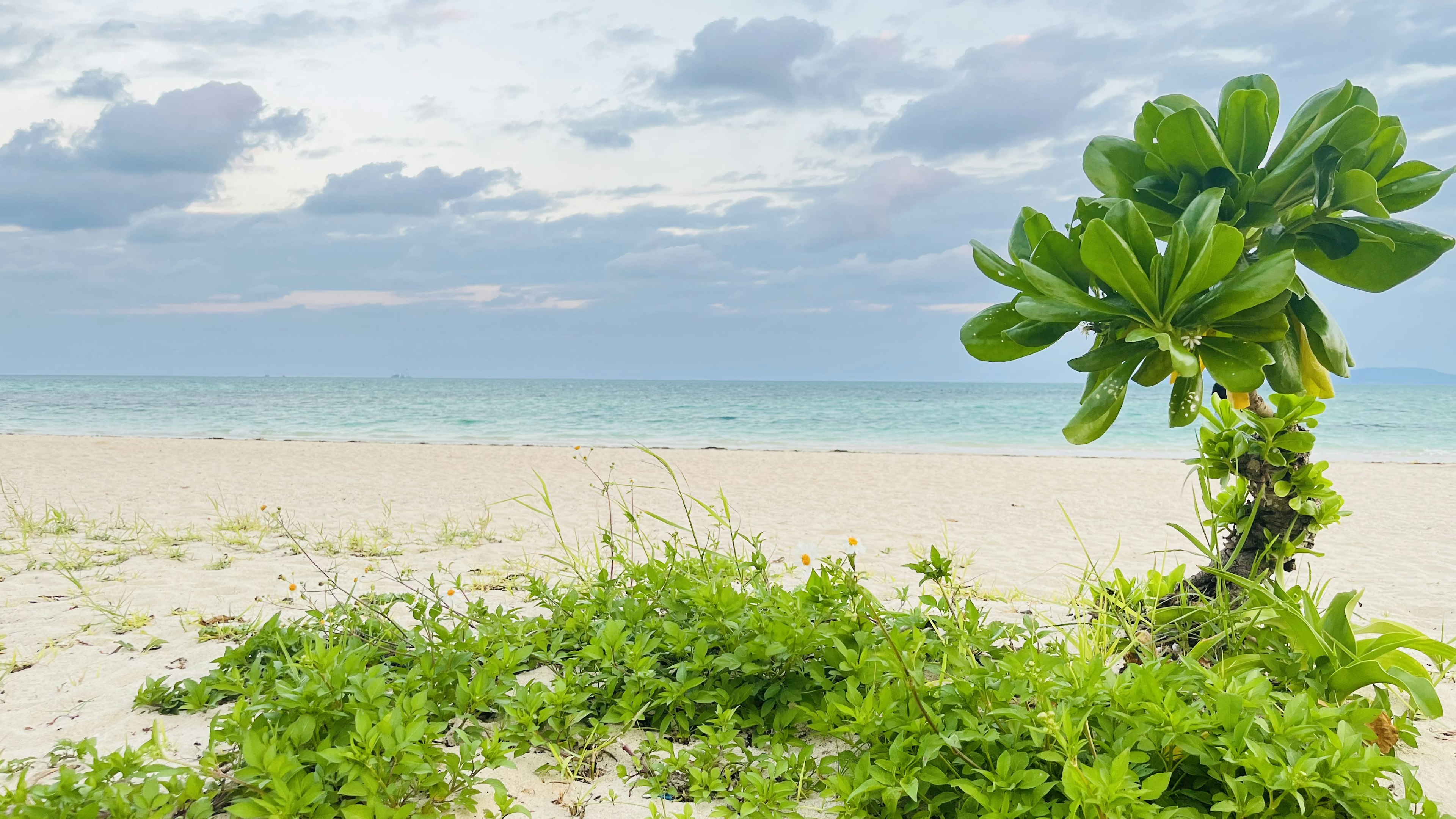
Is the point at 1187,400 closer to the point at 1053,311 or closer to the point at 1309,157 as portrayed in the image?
the point at 1053,311

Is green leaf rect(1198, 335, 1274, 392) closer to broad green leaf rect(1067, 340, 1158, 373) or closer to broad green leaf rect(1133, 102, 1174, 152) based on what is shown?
broad green leaf rect(1067, 340, 1158, 373)

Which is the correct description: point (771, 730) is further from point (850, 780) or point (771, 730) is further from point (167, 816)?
point (167, 816)

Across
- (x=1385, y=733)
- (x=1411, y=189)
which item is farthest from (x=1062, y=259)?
(x=1385, y=733)

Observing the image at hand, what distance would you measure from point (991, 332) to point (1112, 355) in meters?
0.32

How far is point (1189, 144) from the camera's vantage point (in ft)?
6.57

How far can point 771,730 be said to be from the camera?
2254 mm

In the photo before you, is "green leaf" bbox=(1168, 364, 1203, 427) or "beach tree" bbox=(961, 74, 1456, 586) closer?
"beach tree" bbox=(961, 74, 1456, 586)

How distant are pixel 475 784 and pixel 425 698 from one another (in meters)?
0.29

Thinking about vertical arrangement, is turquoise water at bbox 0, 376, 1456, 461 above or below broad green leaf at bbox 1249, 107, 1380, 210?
below

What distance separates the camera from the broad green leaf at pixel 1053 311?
5.92 feet

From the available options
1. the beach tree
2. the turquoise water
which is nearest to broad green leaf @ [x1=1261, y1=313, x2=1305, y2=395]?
the beach tree

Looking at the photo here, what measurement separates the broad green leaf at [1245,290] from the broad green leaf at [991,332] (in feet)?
1.37

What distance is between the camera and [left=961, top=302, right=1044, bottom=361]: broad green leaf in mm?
2098

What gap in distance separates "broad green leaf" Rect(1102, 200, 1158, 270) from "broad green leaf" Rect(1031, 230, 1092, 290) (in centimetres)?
10
